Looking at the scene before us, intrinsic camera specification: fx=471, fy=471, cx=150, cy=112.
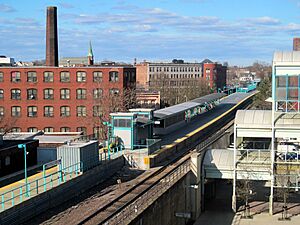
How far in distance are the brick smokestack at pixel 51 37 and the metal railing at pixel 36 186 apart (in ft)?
161

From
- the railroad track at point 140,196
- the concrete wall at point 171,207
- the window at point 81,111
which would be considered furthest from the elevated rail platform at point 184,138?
the window at point 81,111

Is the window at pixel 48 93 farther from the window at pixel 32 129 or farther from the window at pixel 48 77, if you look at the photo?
the window at pixel 32 129

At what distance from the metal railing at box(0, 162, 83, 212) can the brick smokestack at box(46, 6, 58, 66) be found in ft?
161

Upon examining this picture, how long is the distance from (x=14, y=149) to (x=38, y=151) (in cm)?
412

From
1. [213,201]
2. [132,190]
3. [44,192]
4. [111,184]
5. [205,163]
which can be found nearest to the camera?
[44,192]

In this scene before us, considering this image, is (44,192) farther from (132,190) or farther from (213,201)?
(213,201)

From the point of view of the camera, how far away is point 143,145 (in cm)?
3762

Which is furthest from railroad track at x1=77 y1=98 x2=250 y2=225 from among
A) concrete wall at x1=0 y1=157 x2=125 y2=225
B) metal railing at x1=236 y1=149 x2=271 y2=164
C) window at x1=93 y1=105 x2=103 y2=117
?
window at x1=93 y1=105 x2=103 y2=117

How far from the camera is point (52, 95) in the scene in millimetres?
67875

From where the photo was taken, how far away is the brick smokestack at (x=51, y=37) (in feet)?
246

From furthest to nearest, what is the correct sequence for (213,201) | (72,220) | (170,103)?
(170,103)
(213,201)
(72,220)

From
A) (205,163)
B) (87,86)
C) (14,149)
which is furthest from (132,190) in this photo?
(87,86)

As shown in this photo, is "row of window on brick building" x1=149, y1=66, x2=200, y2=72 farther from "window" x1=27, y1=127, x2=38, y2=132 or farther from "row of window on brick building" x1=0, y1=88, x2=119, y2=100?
"window" x1=27, y1=127, x2=38, y2=132

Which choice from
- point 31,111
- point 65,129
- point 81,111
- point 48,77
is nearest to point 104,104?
point 81,111
